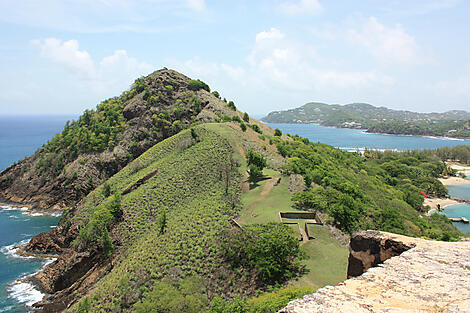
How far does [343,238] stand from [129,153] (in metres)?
66.2

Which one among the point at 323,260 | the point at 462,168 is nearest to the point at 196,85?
the point at 323,260

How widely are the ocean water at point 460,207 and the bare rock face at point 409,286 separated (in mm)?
75713

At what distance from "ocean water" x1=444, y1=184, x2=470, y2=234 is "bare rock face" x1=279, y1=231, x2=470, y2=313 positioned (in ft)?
248

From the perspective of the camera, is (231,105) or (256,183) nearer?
(256,183)

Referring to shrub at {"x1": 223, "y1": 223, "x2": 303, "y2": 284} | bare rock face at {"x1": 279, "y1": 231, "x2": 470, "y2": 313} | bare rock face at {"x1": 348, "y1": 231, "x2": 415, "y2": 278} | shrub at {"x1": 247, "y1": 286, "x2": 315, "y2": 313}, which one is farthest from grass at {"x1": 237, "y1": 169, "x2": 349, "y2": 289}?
bare rock face at {"x1": 279, "y1": 231, "x2": 470, "y2": 313}

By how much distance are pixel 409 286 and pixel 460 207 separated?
10221 centimetres

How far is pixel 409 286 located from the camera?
7359 millimetres

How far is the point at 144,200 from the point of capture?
47.2m

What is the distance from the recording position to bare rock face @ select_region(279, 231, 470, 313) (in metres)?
6.46

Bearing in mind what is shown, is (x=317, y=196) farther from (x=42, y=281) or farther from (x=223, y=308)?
(x=42, y=281)

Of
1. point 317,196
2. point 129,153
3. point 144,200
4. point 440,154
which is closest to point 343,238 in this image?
point 317,196

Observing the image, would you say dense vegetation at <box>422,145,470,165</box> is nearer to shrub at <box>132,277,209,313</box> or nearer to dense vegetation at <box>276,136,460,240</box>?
dense vegetation at <box>276,136,460,240</box>

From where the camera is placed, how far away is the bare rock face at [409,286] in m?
6.46

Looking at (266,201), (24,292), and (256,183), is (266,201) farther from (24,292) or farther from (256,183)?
(24,292)
